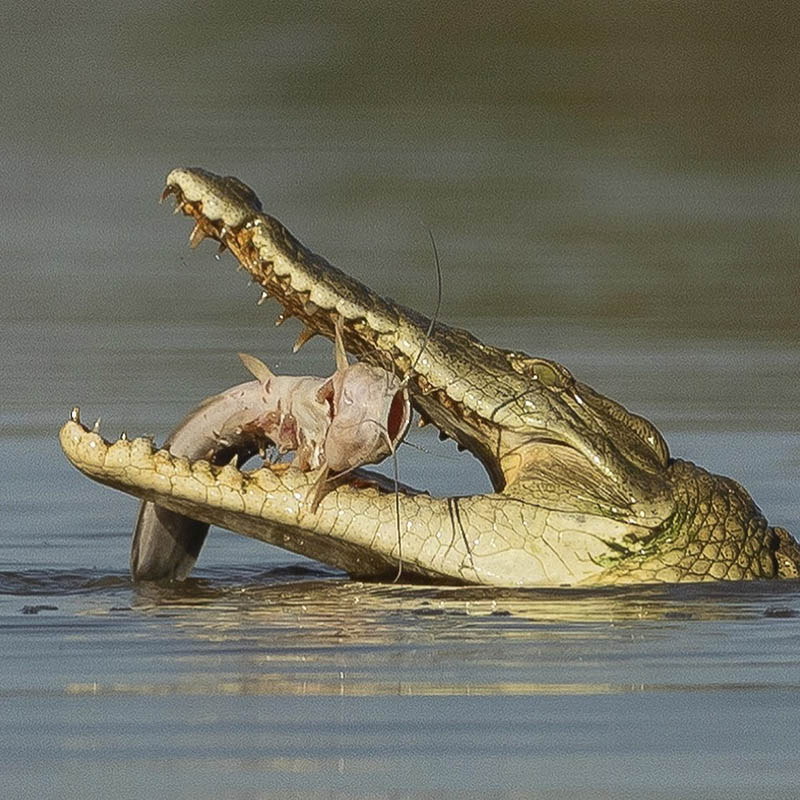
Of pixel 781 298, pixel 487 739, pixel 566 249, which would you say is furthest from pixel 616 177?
pixel 487 739

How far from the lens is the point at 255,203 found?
8.03m

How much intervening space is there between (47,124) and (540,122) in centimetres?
494

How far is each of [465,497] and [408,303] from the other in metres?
8.33

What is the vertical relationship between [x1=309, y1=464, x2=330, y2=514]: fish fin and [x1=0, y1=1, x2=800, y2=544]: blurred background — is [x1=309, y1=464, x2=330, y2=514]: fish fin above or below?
below

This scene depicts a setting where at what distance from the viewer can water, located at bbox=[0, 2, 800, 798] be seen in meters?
6.16

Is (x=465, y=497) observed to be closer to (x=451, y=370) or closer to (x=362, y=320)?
(x=451, y=370)

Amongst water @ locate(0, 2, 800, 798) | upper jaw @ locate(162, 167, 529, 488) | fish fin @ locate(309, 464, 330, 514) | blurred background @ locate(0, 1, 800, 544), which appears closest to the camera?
water @ locate(0, 2, 800, 798)

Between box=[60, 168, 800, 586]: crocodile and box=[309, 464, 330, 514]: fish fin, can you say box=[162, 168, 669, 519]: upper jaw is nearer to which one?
box=[60, 168, 800, 586]: crocodile

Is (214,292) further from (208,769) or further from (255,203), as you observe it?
(208,769)

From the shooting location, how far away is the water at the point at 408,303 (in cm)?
616

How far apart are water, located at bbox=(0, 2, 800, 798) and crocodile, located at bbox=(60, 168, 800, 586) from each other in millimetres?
145

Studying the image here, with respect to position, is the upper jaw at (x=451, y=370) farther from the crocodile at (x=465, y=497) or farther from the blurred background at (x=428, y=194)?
the blurred background at (x=428, y=194)

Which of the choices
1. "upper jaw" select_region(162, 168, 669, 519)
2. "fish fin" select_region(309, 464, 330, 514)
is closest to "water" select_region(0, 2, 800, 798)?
"fish fin" select_region(309, 464, 330, 514)

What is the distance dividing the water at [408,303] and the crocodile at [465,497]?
0.47 feet
